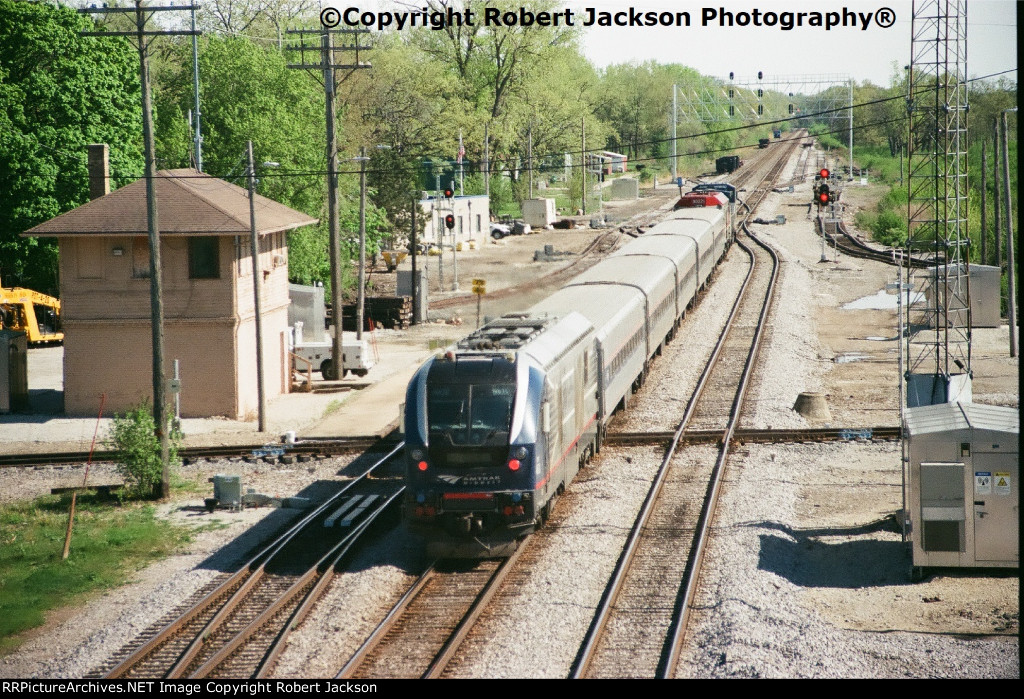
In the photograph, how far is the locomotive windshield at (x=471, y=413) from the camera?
54.4 ft

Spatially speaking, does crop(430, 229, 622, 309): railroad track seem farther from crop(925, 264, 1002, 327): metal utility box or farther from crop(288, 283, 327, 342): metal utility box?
crop(925, 264, 1002, 327): metal utility box

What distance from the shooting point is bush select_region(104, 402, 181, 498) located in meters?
22.5

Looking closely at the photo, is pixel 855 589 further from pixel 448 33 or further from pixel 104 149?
pixel 448 33

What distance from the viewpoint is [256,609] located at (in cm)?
1559

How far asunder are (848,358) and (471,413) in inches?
870

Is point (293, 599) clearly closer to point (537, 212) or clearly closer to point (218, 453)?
point (218, 453)

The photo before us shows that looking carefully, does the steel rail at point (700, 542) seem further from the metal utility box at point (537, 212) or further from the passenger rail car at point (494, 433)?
the metal utility box at point (537, 212)

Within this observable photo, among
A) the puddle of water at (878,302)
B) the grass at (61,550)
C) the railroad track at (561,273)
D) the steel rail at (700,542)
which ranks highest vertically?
the railroad track at (561,273)

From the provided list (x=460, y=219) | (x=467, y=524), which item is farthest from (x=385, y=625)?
(x=460, y=219)

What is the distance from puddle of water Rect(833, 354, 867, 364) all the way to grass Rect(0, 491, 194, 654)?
2158 cm

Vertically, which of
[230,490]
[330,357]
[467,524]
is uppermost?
[330,357]

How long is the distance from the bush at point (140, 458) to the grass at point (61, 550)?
1.93 ft

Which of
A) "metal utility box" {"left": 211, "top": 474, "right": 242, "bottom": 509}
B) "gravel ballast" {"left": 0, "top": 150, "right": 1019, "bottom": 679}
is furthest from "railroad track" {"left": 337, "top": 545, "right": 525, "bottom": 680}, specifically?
"metal utility box" {"left": 211, "top": 474, "right": 242, "bottom": 509}

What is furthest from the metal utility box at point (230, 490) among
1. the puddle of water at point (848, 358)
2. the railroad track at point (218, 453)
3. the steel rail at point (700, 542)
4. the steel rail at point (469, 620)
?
the puddle of water at point (848, 358)
